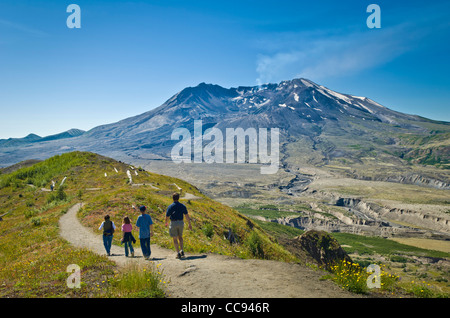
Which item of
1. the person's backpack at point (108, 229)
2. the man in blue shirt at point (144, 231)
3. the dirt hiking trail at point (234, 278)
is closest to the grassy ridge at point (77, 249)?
the dirt hiking trail at point (234, 278)

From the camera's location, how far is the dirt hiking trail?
7.46 metres

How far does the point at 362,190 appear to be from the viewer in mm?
173125

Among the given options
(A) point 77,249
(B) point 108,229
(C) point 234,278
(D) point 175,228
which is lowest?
(A) point 77,249

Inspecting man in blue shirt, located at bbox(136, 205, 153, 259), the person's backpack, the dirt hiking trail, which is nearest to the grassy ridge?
the dirt hiking trail

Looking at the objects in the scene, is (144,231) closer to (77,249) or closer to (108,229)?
(108,229)

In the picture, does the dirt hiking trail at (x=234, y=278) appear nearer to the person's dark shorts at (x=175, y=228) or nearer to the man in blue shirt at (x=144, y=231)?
the man in blue shirt at (x=144, y=231)

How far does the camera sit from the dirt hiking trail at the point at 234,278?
7.46 m

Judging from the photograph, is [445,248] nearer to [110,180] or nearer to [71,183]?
[110,180]

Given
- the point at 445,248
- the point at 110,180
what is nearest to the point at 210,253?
the point at 110,180

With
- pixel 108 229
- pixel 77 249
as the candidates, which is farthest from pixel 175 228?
pixel 77 249

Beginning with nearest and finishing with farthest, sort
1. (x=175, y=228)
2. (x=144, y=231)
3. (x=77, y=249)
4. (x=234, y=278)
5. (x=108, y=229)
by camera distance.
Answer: (x=234, y=278)
(x=175, y=228)
(x=144, y=231)
(x=77, y=249)
(x=108, y=229)

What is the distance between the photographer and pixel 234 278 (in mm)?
8656

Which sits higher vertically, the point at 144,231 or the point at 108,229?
the point at 144,231
